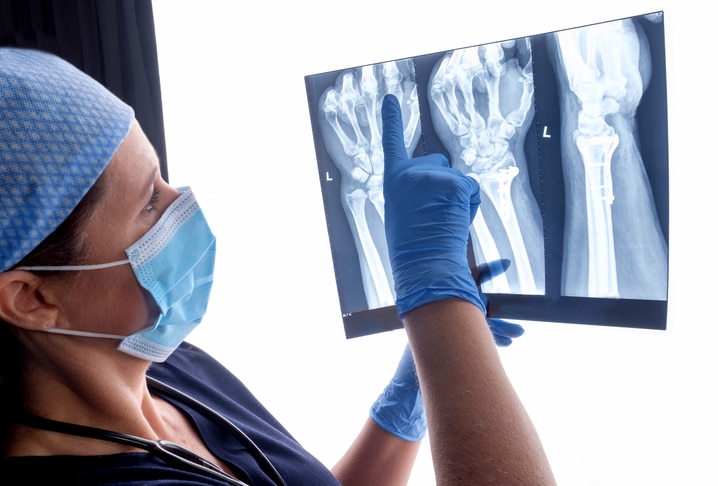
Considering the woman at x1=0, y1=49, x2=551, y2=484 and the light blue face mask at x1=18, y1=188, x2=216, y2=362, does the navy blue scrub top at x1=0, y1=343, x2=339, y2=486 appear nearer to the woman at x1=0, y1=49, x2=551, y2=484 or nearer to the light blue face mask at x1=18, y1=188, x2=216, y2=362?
the woman at x1=0, y1=49, x2=551, y2=484

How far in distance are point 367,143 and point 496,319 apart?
42 cm

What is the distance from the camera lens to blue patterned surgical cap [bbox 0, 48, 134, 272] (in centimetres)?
65

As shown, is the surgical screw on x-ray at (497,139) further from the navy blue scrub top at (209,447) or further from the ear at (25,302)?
the ear at (25,302)

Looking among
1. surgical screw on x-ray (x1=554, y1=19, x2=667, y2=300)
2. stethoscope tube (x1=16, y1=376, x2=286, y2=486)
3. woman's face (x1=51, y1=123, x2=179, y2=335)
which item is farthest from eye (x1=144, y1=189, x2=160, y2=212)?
surgical screw on x-ray (x1=554, y1=19, x2=667, y2=300)

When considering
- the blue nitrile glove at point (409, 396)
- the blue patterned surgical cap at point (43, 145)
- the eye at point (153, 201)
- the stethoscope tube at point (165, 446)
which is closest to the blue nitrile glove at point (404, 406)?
the blue nitrile glove at point (409, 396)

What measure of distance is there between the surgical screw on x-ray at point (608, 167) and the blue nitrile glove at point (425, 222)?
183 millimetres

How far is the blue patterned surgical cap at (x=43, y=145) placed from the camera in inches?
25.8

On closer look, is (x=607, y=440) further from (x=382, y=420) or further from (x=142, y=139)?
(x=142, y=139)

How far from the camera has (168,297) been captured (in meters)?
0.82

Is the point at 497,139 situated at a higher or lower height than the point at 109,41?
lower

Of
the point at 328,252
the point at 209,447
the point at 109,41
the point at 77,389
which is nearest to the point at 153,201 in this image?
the point at 77,389

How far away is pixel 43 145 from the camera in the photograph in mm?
674

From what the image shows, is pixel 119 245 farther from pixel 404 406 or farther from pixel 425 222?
pixel 404 406

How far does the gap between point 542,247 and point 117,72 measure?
1.05 m
